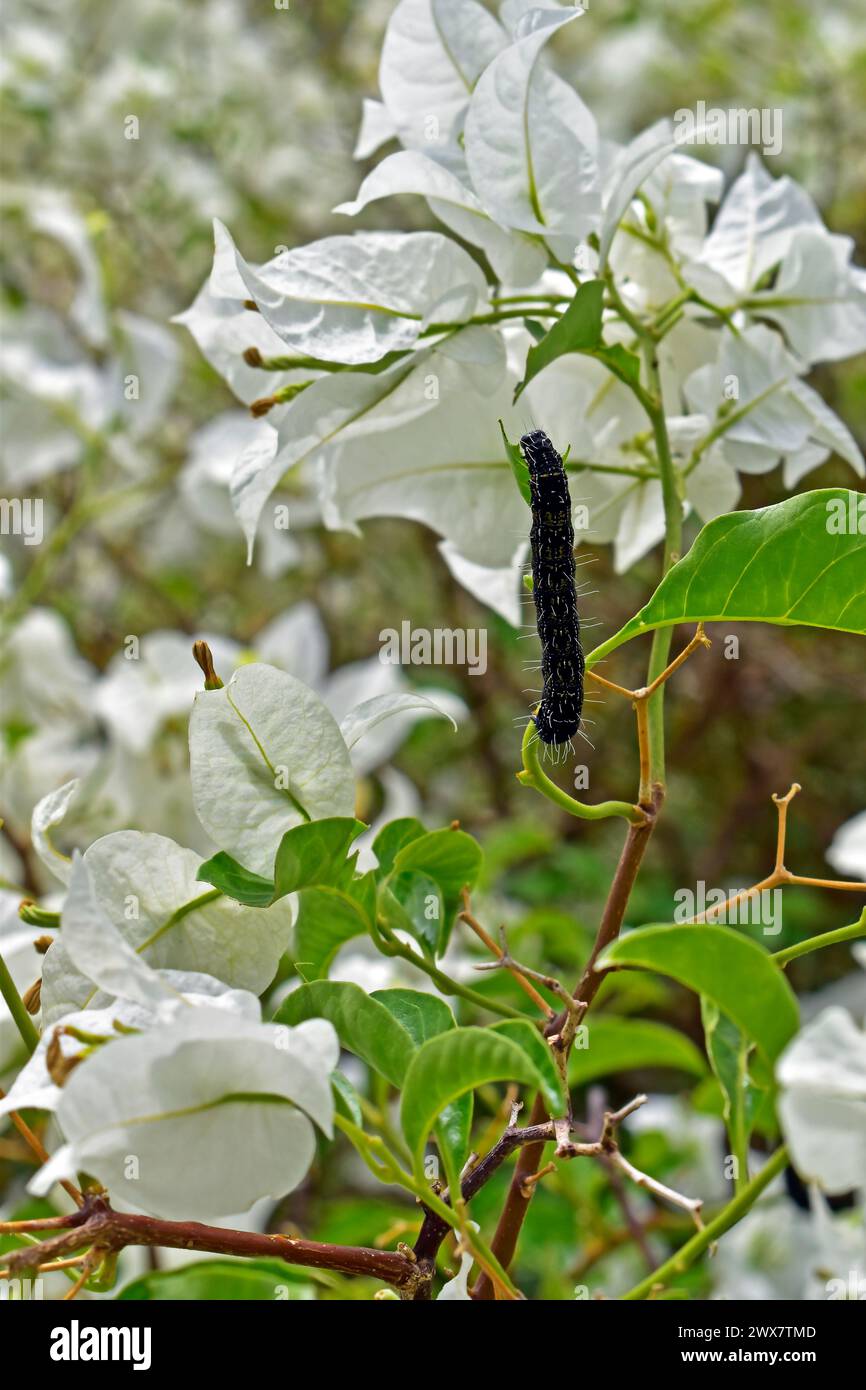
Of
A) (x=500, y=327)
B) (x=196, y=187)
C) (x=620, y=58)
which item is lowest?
(x=500, y=327)

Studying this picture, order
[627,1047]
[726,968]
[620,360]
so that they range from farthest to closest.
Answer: [627,1047], [620,360], [726,968]

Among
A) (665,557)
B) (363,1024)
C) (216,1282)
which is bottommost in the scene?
(216,1282)

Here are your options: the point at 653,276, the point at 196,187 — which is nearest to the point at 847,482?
the point at 196,187

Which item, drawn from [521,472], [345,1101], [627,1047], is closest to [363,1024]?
[345,1101]

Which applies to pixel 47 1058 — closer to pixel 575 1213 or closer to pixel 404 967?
pixel 404 967

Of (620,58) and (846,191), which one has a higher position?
(620,58)

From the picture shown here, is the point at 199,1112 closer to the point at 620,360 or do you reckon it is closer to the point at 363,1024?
the point at 363,1024

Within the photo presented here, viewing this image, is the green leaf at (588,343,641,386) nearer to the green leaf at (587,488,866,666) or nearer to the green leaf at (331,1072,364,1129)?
the green leaf at (587,488,866,666)
